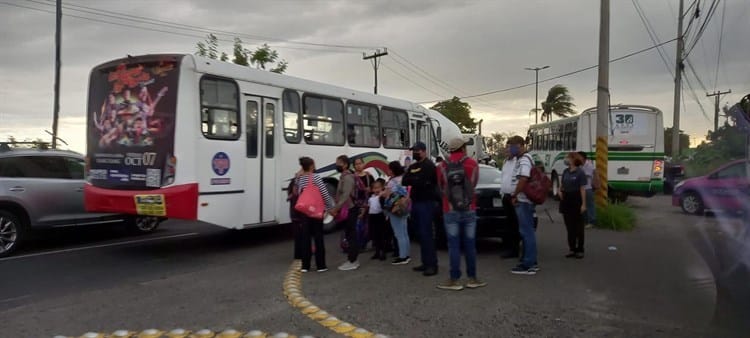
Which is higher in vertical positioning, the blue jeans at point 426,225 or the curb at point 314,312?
the blue jeans at point 426,225

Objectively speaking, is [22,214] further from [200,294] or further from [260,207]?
[200,294]

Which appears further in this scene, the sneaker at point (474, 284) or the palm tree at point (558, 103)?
the palm tree at point (558, 103)

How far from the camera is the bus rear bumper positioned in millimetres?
7754

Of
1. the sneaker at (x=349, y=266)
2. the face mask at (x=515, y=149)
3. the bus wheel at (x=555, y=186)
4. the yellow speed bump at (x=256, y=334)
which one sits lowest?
the yellow speed bump at (x=256, y=334)

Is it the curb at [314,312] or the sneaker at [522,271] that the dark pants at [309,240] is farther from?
the sneaker at [522,271]

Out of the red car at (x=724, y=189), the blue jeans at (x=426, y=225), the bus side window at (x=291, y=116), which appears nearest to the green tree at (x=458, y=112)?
the bus side window at (x=291, y=116)

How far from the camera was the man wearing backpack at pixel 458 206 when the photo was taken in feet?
20.5

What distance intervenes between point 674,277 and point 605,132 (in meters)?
6.09

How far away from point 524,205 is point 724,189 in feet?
12.4

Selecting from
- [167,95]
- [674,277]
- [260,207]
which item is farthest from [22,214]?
[674,277]

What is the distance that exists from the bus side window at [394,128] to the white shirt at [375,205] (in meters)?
4.93

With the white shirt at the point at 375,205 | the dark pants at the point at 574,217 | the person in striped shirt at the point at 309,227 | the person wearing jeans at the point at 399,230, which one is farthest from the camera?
the dark pants at the point at 574,217

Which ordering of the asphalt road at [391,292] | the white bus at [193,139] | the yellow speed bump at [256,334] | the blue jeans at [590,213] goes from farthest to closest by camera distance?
1. the blue jeans at [590,213]
2. the white bus at [193,139]
3. the asphalt road at [391,292]
4. the yellow speed bump at [256,334]

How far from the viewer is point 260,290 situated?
6.36 meters
